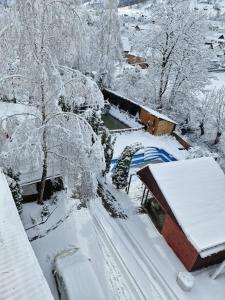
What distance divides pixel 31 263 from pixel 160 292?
6589 millimetres

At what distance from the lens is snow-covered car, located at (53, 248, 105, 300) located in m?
9.66

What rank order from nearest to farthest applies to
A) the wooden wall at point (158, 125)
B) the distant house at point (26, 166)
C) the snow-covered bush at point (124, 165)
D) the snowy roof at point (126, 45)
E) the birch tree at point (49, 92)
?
the birch tree at point (49, 92)
the distant house at point (26, 166)
the snow-covered bush at point (124, 165)
the wooden wall at point (158, 125)
the snowy roof at point (126, 45)

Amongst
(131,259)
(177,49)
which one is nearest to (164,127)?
(177,49)

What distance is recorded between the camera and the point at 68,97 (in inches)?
412

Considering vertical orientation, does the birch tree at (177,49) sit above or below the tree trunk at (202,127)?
above

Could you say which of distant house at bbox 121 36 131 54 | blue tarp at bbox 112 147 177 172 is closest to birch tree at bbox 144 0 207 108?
blue tarp at bbox 112 147 177 172

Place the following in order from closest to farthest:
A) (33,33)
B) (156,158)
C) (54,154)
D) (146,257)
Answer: (33,33) → (54,154) → (146,257) → (156,158)

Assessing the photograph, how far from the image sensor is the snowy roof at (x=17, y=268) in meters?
6.38

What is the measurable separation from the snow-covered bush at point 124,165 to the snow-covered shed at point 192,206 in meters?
1.05

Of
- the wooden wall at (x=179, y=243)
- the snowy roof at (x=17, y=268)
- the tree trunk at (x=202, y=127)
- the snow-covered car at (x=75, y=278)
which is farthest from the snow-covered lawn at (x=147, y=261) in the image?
the tree trunk at (x=202, y=127)

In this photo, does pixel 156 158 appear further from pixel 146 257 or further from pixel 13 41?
pixel 13 41

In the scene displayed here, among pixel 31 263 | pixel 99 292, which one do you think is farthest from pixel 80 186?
pixel 31 263

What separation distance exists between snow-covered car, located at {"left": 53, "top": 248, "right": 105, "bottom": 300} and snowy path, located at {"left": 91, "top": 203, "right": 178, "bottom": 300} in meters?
2.05

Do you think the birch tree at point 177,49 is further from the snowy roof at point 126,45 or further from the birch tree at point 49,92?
the snowy roof at point 126,45
